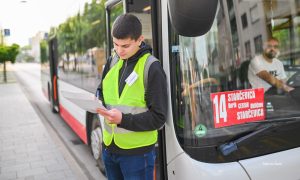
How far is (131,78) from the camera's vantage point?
2.36 m

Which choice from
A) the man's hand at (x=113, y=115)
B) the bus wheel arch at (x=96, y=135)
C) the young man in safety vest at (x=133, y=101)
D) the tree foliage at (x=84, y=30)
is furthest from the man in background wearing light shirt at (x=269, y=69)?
the bus wheel arch at (x=96, y=135)

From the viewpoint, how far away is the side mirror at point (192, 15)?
210 centimetres

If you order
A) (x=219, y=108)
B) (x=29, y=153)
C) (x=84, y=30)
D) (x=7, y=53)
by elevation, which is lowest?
(x=29, y=153)

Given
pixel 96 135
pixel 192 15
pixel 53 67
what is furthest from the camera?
pixel 53 67

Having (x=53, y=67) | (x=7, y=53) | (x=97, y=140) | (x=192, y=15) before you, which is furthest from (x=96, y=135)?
(x=7, y=53)

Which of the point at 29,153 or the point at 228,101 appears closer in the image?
the point at 228,101

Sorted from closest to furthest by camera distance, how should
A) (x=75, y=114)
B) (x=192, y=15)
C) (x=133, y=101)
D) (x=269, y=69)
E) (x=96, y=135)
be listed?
(x=192, y=15) → (x=133, y=101) → (x=269, y=69) → (x=96, y=135) → (x=75, y=114)

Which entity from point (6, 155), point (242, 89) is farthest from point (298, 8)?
point (6, 155)

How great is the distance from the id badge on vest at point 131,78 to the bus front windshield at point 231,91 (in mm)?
354

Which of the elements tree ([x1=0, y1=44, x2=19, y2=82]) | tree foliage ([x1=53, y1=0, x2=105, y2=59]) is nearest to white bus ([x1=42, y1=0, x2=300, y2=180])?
tree foliage ([x1=53, y1=0, x2=105, y2=59])

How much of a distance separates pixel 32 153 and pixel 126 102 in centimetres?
431

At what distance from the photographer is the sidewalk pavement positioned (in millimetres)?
5090

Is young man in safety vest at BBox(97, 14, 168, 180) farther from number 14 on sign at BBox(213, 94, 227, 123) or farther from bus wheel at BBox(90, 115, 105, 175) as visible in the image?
bus wheel at BBox(90, 115, 105, 175)

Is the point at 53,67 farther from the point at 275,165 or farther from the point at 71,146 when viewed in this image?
the point at 275,165
